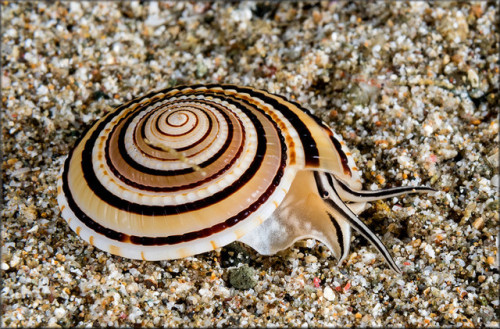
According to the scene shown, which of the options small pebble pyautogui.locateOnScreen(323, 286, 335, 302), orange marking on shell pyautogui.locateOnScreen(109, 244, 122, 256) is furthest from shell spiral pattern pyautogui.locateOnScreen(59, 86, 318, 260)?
small pebble pyautogui.locateOnScreen(323, 286, 335, 302)

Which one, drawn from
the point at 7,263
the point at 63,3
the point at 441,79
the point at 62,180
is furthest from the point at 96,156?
the point at 441,79

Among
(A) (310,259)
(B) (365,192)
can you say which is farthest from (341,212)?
(A) (310,259)

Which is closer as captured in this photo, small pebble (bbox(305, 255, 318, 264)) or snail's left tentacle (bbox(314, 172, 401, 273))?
snail's left tentacle (bbox(314, 172, 401, 273))

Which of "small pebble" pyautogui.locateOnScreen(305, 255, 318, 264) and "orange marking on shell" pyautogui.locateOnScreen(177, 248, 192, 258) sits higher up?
"orange marking on shell" pyautogui.locateOnScreen(177, 248, 192, 258)

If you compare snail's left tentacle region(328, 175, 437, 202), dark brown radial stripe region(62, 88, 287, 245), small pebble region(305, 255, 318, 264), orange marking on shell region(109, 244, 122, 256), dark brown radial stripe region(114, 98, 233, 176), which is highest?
dark brown radial stripe region(114, 98, 233, 176)

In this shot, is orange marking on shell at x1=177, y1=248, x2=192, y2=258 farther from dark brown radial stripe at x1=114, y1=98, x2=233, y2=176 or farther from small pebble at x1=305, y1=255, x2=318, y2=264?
small pebble at x1=305, y1=255, x2=318, y2=264

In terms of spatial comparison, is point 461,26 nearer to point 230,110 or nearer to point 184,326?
point 230,110

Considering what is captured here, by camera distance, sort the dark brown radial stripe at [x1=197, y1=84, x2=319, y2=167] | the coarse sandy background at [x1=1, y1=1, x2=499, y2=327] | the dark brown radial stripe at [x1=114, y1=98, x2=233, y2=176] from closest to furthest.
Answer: the dark brown radial stripe at [x1=114, y1=98, x2=233, y2=176] → the coarse sandy background at [x1=1, y1=1, x2=499, y2=327] → the dark brown radial stripe at [x1=197, y1=84, x2=319, y2=167]
